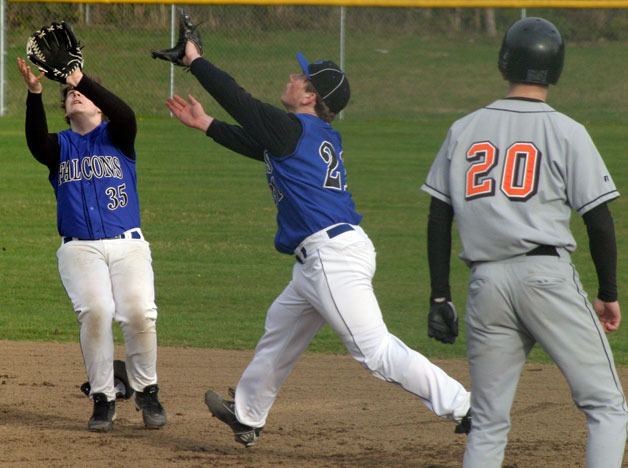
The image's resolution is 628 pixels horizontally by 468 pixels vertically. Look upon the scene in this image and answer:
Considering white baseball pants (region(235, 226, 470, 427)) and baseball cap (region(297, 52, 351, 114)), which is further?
baseball cap (region(297, 52, 351, 114))

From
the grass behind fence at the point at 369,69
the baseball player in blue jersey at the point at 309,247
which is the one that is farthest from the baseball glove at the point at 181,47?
the grass behind fence at the point at 369,69

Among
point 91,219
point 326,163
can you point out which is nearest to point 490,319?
point 326,163

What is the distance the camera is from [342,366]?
25.2ft

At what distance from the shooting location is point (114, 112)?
5.84m

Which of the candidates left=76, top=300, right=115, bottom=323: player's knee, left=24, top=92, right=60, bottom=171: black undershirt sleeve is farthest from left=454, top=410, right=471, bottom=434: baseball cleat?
left=24, top=92, right=60, bottom=171: black undershirt sleeve

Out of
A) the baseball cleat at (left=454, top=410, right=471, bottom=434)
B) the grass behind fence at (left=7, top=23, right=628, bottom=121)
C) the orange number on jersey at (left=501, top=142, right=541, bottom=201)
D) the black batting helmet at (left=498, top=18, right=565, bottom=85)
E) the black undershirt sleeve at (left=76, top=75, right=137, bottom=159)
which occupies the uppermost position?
the black batting helmet at (left=498, top=18, right=565, bottom=85)

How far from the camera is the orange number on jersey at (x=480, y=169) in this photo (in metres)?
4.25

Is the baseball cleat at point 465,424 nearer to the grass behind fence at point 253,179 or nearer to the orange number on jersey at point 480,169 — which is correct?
the orange number on jersey at point 480,169

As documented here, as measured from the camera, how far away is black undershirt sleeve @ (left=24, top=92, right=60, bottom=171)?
5926mm

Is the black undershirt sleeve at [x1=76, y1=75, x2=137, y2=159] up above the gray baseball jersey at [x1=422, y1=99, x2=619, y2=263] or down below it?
below

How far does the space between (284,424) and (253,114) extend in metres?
1.69

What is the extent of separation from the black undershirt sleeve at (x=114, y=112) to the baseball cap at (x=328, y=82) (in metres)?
0.88

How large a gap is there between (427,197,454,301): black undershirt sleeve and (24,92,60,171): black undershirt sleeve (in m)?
2.27

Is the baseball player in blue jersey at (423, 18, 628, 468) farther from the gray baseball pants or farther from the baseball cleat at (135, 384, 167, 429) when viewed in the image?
the baseball cleat at (135, 384, 167, 429)
